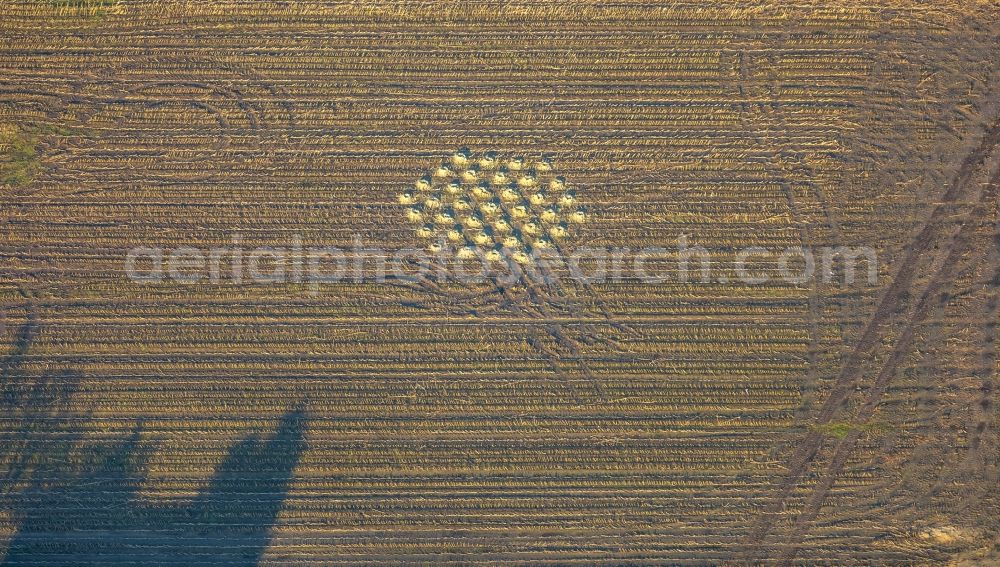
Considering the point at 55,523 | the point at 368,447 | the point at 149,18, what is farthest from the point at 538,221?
the point at 55,523

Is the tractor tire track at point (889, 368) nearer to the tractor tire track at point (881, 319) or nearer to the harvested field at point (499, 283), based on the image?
the harvested field at point (499, 283)

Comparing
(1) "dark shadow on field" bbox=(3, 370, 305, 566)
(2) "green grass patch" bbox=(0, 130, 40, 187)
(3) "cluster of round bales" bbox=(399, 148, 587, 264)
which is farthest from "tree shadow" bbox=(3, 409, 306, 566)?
(3) "cluster of round bales" bbox=(399, 148, 587, 264)

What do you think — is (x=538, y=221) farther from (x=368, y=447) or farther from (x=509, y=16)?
(x=368, y=447)

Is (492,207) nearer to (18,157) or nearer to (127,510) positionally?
(127,510)

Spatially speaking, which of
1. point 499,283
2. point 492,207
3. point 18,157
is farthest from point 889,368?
point 18,157

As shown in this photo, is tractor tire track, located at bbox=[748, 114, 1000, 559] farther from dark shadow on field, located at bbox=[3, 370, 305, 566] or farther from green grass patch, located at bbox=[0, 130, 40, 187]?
green grass patch, located at bbox=[0, 130, 40, 187]

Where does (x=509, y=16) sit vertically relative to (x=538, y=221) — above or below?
above
